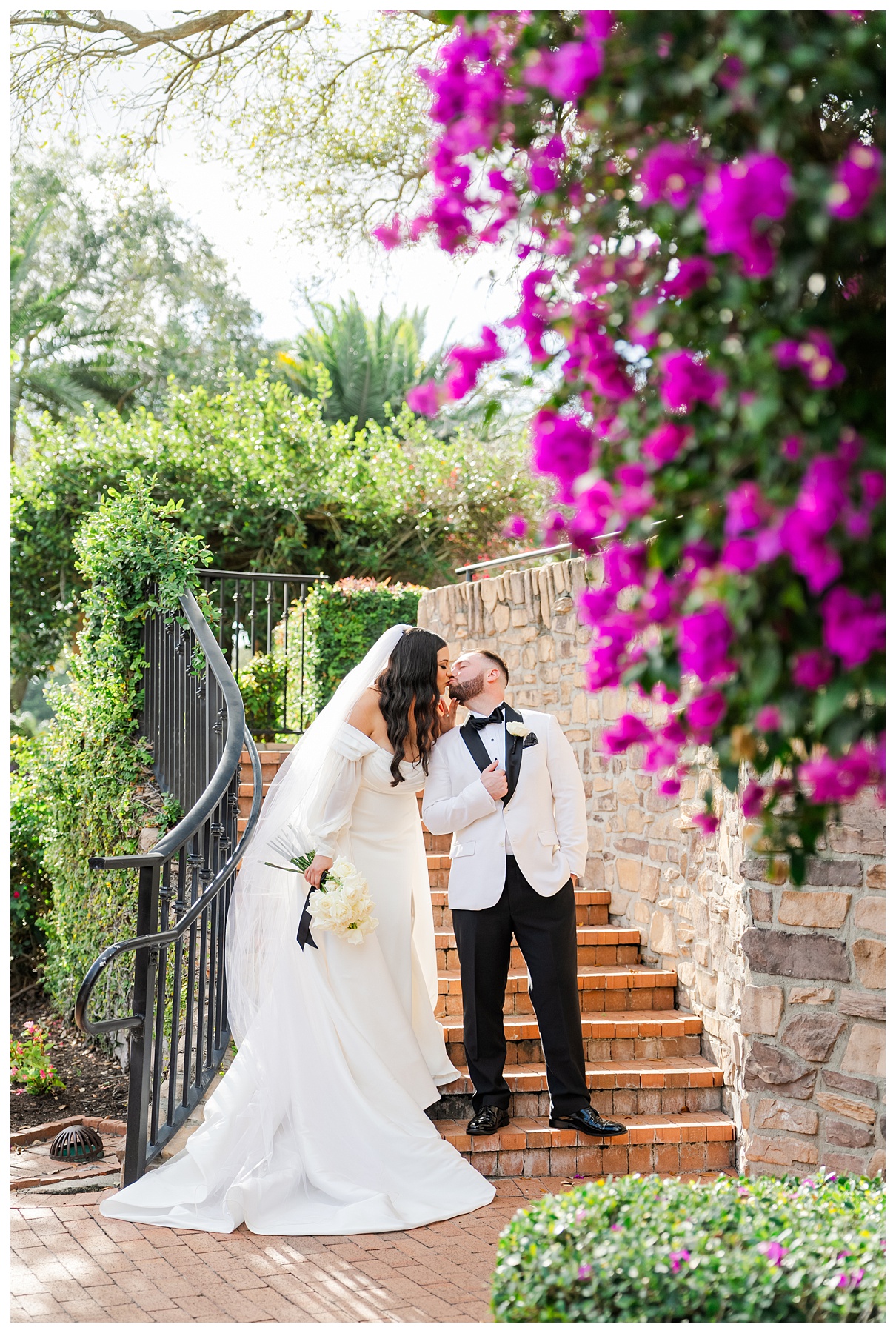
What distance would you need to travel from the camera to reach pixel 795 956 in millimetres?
4168

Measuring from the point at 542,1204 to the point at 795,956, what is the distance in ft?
6.83

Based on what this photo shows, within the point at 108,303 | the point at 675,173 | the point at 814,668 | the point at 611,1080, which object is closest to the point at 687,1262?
the point at 814,668

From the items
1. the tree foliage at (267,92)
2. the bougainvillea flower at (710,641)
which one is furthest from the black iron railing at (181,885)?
the tree foliage at (267,92)

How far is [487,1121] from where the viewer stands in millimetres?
4273

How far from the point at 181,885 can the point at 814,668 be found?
3.34 metres

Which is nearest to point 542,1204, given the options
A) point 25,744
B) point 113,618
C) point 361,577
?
point 113,618

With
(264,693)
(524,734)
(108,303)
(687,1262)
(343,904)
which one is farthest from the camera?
(108,303)

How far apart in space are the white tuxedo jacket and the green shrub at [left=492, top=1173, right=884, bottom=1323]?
198 centimetres

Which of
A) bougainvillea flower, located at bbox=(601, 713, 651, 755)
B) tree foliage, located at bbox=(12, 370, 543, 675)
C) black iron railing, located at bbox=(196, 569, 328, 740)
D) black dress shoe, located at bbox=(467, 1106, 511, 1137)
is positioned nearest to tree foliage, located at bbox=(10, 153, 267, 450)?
tree foliage, located at bbox=(12, 370, 543, 675)

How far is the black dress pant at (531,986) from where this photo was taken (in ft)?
14.3

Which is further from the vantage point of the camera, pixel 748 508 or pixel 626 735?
pixel 626 735

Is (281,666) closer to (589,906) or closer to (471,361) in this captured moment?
(589,906)

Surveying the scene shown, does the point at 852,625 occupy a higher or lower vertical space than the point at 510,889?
higher

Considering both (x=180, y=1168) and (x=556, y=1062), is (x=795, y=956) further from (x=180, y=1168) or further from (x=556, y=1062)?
(x=180, y=1168)
